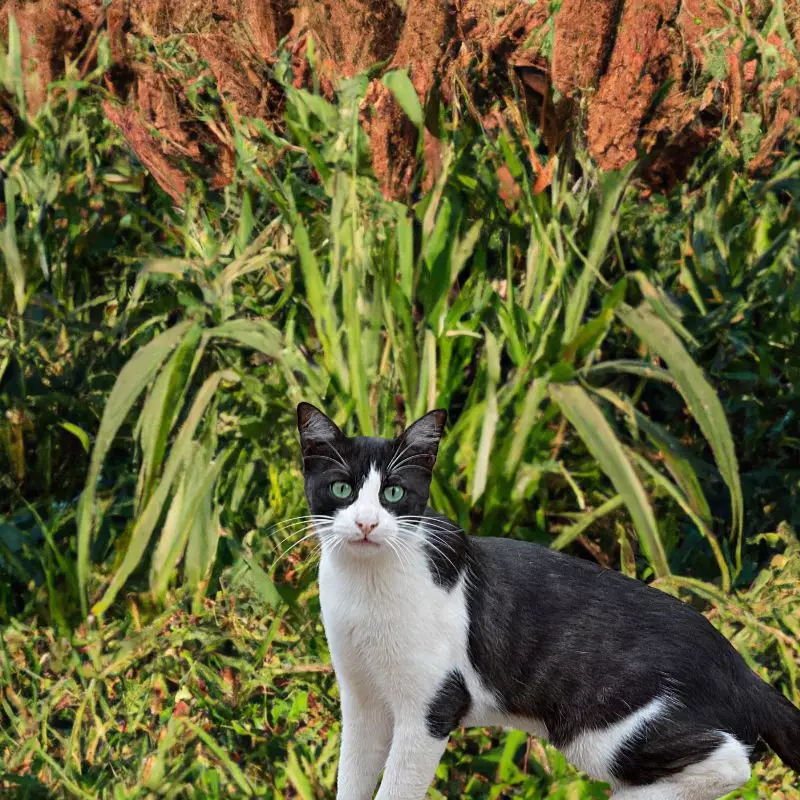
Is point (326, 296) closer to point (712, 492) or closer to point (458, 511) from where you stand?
point (458, 511)

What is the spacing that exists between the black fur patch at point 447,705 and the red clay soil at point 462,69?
38.5 inches

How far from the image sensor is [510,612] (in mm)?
1593

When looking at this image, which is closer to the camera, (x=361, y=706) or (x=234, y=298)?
(x=361, y=706)

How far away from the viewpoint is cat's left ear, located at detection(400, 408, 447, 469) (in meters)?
1.58

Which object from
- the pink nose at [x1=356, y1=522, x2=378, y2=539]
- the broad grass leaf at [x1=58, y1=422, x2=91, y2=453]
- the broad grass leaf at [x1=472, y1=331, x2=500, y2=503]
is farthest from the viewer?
the broad grass leaf at [x1=58, y1=422, x2=91, y2=453]

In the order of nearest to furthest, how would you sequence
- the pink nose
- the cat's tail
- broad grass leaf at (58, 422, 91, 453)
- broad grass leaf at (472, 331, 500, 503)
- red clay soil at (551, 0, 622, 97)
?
the pink nose → the cat's tail → red clay soil at (551, 0, 622, 97) → broad grass leaf at (472, 331, 500, 503) → broad grass leaf at (58, 422, 91, 453)

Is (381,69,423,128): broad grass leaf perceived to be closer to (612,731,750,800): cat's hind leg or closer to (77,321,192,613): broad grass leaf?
(77,321,192,613): broad grass leaf

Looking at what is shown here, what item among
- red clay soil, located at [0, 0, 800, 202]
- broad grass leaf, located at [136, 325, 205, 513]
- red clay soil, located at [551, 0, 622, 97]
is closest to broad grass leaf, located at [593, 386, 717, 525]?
red clay soil, located at [0, 0, 800, 202]

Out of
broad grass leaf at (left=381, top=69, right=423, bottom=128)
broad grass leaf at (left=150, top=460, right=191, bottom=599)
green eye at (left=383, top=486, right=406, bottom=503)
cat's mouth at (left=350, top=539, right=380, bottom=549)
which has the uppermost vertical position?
broad grass leaf at (left=381, top=69, right=423, bottom=128)

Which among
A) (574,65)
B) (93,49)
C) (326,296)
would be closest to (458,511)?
(326,296)

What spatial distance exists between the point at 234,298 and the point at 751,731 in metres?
1.32

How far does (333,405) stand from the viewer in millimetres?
2164

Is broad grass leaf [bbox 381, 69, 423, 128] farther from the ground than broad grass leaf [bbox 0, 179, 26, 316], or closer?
farther from the ground

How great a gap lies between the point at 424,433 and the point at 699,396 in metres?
0.75
